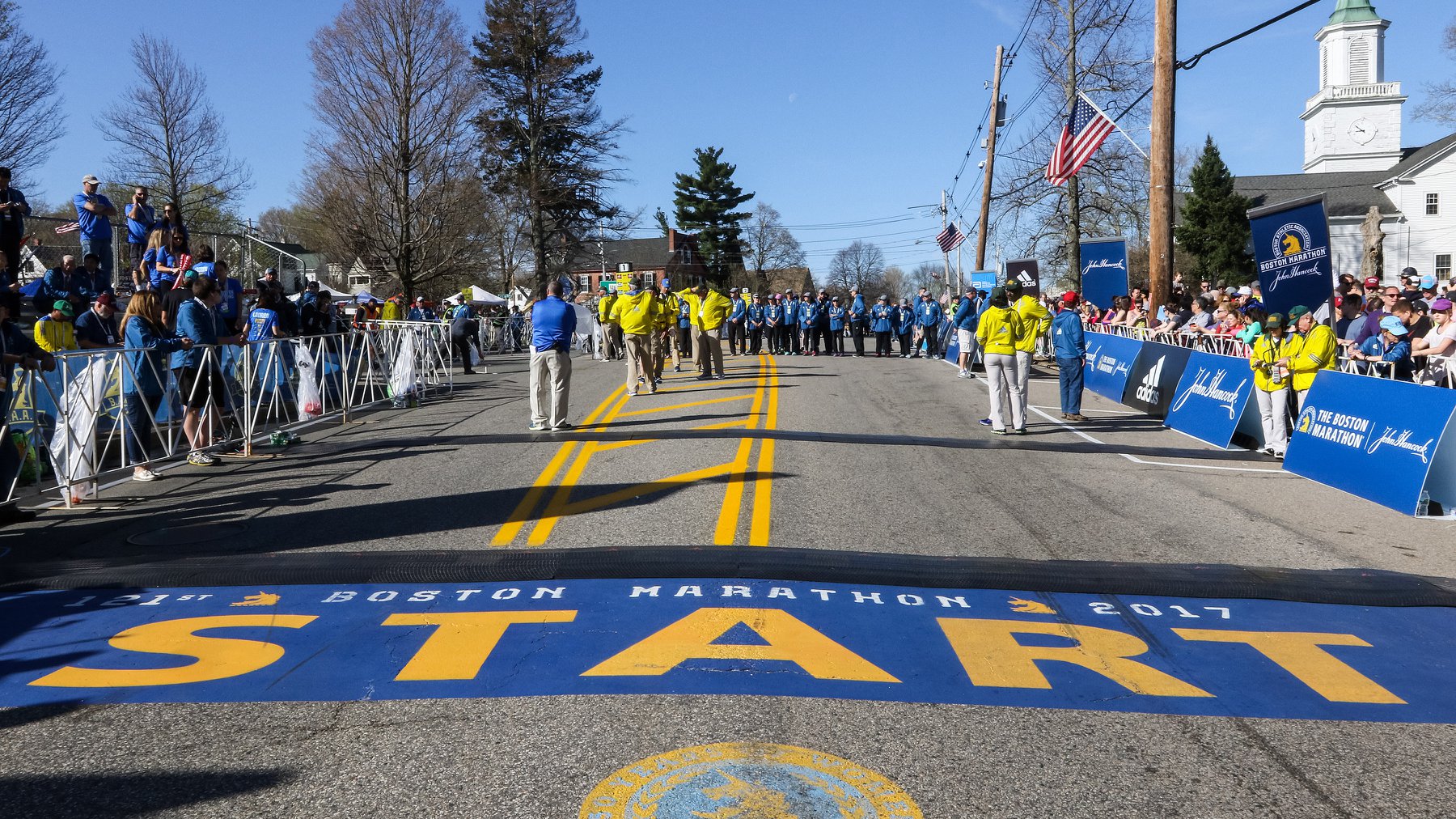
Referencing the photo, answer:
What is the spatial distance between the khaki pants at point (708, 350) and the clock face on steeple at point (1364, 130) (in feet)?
283

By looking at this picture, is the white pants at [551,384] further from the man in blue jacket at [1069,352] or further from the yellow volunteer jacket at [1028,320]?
the man in blue jacket at [1069,352]

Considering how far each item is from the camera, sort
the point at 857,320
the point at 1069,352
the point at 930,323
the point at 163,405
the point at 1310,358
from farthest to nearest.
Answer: the point at 857,320, the point at 930,323, the point at 1069,352, the point at 1310,358, the point at 163,405

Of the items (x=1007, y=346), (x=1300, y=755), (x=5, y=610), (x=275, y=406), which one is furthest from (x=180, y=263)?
Answer: (x=1300, y=755)

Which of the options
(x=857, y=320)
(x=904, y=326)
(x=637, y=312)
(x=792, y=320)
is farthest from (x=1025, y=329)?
(x=857, y=320)

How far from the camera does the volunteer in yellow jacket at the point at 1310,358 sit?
1169 centimetres

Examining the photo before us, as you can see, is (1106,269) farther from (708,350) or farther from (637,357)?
(637,357)

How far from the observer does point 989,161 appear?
127ft

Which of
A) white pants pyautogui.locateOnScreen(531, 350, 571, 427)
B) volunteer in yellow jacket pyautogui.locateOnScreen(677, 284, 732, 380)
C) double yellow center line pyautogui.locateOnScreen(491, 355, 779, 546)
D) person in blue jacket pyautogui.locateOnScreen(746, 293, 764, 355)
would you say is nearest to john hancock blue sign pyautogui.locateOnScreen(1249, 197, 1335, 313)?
double yellow center line pyautogui.locateOnScreen(491, 355, 779, 546)

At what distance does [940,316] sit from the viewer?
103ft

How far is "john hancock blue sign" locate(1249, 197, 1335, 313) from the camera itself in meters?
13.6

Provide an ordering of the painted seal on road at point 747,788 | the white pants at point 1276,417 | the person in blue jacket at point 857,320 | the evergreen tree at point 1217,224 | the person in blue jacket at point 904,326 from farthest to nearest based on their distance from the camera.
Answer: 1. the evergreen tree at point 1217,224
2. the person in blue jacket at point 857,320
3. the person in blue jacket at point 904,326
4. the white pants at point 1276,417
5. the painted seal on road at point 747,788

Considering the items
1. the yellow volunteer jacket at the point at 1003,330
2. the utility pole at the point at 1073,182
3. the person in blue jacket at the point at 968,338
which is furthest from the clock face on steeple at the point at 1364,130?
the yellow volunteer jacket at the point at 1003,330

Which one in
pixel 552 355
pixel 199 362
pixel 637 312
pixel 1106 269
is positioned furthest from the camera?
pixel 1106 269

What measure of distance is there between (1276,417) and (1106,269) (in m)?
13.9
